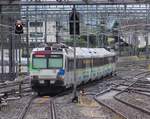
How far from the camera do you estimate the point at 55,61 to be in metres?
28.5

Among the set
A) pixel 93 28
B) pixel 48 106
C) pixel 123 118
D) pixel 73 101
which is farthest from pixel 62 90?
pixel 93 28

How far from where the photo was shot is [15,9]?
166 ft

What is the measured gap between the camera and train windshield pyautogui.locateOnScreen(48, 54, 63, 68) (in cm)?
2831

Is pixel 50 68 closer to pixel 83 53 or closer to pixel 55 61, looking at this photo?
pixel 55 61

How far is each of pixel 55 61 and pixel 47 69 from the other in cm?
63

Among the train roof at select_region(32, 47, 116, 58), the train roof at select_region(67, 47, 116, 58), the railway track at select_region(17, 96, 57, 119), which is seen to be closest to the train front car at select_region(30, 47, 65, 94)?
the train roof at select_region(32, 47, 116, 58)

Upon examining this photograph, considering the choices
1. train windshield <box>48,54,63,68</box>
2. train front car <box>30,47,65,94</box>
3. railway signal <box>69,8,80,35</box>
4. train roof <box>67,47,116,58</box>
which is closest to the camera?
railway signal <box>69,8,80,35</box>

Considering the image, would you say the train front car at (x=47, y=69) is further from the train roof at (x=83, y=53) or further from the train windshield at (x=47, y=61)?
the train roof at (x=83, y=53)

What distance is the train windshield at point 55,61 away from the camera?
2831 cm

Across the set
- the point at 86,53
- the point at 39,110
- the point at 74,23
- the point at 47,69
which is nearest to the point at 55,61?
the point at 47,69

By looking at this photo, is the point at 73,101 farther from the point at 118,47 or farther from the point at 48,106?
the point at 118,47

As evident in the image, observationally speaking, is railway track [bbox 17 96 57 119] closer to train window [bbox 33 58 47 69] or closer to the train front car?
the train front car

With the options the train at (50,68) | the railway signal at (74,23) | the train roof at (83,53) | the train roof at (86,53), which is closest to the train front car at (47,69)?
the train at (50,68)

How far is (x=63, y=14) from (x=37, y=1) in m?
24.7
